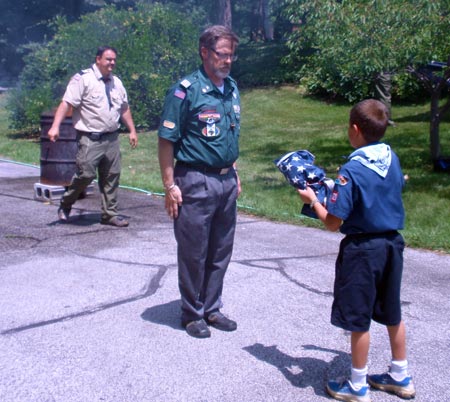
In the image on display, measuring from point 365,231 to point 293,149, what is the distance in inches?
392

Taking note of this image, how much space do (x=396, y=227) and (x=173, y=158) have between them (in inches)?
56.2

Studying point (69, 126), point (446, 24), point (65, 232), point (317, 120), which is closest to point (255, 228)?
point (65, 232)

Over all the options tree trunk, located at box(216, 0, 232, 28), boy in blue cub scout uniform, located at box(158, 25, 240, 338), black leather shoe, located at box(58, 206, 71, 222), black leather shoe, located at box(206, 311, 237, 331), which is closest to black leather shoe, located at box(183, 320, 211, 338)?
boy in blue cub scout uniform, located at box(158, 25, 240, 338)

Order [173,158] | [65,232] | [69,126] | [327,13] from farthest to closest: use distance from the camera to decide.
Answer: [327,13], [69,126], [65,232], [173,158]

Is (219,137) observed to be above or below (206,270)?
above

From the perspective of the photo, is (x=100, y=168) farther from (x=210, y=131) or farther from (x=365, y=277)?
(x=365, y=277)

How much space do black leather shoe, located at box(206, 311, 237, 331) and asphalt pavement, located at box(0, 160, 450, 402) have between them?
63 millimetres

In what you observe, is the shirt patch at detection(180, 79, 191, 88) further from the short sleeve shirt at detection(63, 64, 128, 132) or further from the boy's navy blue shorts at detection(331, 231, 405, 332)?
the short sleeve shirt at detection(63, 64, 128, 132)

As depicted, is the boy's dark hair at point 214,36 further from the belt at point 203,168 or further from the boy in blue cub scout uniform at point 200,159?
the belt at point 203,168

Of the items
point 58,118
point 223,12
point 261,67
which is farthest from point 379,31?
point 223,12

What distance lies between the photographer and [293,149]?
43.9 ft

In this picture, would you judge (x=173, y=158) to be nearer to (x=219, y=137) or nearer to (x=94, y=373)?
(x=219, y=137)

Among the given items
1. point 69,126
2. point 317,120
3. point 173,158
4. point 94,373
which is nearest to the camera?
point 94,373

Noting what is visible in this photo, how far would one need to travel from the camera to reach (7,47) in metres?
31.1
